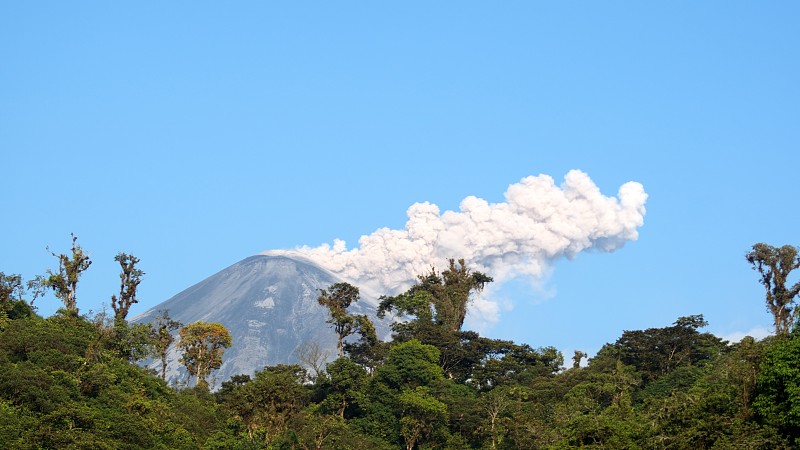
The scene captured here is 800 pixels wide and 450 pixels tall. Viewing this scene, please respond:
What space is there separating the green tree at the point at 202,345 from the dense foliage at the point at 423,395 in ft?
3.15

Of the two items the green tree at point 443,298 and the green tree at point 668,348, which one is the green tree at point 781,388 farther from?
the green tree at point 443,298

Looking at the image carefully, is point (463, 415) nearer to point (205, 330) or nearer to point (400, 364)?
point (400, 364)

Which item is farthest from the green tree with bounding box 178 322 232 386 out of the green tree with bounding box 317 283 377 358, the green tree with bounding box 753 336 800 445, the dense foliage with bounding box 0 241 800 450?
the green tree with bounding box 753 336 800 445

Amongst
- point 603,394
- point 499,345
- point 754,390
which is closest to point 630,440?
point 754,390

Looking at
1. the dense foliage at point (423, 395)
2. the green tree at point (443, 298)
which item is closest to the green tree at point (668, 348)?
the dense foliage at point (423, 395)

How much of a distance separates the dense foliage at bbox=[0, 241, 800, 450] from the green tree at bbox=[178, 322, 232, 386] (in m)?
0.96

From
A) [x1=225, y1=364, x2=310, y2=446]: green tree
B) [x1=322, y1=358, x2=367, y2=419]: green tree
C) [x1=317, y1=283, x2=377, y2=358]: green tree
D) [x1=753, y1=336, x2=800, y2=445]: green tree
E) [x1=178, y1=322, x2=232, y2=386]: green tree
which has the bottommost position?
[x1=753, y1=336, x2=800, y2=445]: green tree

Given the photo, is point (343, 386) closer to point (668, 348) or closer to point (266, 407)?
point (266, 407)

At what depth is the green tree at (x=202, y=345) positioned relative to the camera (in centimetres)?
8475

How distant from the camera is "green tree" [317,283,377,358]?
8606 centimetres

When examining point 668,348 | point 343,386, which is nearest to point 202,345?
point 343,386

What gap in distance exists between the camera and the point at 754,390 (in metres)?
45.8

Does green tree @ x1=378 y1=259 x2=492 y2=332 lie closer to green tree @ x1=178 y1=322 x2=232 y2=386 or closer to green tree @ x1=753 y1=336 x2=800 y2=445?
green tree @ x1=178 y1=322 x2=232 y2=386

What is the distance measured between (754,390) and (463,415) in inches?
1110
